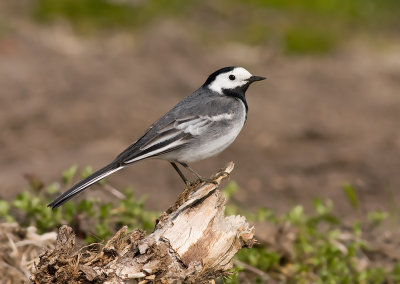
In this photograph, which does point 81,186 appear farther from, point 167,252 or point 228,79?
point 228,79

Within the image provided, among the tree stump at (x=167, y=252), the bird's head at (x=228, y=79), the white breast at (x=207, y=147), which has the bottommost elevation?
the tree stump at (x=167, y=252)

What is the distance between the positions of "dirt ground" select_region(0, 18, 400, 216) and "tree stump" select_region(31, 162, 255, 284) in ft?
11.5

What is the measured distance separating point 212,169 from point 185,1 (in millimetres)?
7278

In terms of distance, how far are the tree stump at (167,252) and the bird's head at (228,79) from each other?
1726 millimetres

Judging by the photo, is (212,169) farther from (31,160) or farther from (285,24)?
(285,24)

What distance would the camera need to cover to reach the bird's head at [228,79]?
21.3 ft

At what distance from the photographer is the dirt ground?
9.48 metres

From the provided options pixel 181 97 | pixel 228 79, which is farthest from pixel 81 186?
pixel 181 97

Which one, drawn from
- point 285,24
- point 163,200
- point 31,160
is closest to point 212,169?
point 163,200

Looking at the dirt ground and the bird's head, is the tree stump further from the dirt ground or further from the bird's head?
the dirt ground

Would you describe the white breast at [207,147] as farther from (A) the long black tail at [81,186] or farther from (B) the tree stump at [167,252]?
(B) the tree stump at [167,252]

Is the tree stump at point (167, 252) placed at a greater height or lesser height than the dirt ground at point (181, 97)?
lesser

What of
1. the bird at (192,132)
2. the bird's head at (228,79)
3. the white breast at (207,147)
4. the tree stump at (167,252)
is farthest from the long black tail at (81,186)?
the bird's head at (228,79)

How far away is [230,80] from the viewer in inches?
258
